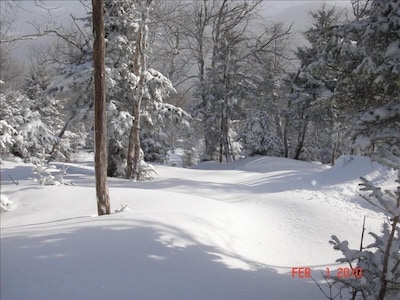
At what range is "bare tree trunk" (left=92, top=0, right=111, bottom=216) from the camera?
20.8ft

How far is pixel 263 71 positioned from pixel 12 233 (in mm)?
23587

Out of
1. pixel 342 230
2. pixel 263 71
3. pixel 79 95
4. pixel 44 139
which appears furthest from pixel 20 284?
pixel 263 71

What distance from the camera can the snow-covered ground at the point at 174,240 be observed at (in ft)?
12.7

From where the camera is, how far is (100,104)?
258 inches

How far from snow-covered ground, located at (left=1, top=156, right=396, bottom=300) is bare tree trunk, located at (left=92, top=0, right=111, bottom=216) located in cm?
50

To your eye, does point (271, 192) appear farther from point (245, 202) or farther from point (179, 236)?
point (179, 236)

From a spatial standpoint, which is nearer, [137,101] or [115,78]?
[115,78]

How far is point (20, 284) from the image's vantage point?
3.71 meters

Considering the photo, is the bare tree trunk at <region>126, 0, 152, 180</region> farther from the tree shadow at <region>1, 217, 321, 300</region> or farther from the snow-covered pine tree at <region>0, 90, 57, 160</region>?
the tree shadow at <region>1, 217, 321, 300</region>

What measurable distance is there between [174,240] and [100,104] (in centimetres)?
307
